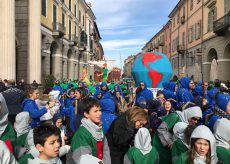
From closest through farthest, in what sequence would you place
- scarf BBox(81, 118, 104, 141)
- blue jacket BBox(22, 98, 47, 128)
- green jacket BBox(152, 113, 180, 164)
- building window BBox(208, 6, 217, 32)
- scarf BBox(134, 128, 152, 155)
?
1. scarf BBox(81, 118, 104, 141)
2. scarf BBox(134, 128, 152, 155)
3. green jacket BBox(152, 113, 180, 164)
4. blue jacket BBox(22, 98, 47, 128)
5. building window BBox(208, 6, 217, 32)

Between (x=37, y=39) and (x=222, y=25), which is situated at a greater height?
(x=222, y=25)

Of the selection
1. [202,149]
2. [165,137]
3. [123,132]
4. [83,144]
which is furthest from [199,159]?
[83,144]

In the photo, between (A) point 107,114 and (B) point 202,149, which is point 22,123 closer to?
(A) point 107,114

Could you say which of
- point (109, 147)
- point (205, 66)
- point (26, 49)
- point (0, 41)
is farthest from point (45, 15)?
point (109, 147)

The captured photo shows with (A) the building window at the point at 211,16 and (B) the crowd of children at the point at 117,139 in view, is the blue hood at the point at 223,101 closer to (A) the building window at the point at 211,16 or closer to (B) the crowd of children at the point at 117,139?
(B) the crowd of children at the point at 117,139

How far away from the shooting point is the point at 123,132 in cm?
325

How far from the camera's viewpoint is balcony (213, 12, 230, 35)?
22469 millimetres

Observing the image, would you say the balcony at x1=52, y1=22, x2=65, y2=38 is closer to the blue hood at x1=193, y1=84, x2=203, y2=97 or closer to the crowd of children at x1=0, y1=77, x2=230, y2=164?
the blue hood at x1=193, y1=84, x2=203, y2=97

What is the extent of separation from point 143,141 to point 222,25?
74.1 feet

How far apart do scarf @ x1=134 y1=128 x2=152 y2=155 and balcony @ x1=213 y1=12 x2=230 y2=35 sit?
843 inches

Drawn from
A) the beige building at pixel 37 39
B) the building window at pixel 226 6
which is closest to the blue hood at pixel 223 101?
the beige building at pixel 37 39

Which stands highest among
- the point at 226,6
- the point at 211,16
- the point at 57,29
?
the point at 211,16

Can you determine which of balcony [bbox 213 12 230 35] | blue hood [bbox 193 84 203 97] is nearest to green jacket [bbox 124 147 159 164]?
blue hood [bbox 193 84 203 97]

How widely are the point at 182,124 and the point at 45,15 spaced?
22943 millimetres
